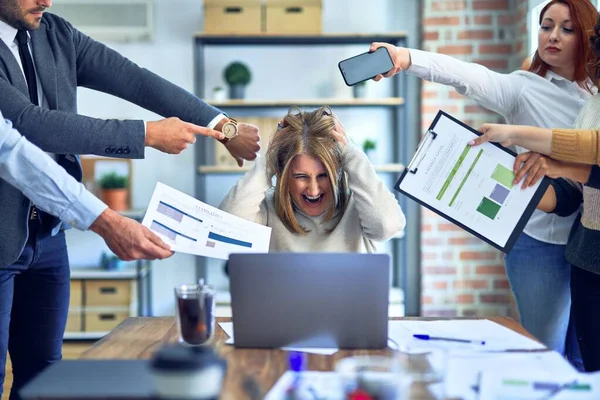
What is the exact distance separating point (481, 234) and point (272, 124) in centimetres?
242

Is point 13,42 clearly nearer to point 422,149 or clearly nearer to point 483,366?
point 422,149

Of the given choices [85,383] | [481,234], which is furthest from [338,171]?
[85,383]

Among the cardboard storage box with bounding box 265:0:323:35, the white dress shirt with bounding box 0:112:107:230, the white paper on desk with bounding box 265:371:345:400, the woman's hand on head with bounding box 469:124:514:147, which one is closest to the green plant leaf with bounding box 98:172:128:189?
the cardboard storage box with bounding box 265:0:323:35

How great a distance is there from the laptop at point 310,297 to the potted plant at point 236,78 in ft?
9.06

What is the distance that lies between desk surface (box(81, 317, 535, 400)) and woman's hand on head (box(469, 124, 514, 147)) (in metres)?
0.42

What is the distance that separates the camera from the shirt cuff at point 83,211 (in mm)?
1490

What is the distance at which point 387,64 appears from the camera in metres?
1.91

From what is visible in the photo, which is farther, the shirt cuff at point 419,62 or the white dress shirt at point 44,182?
the shirt cuff at point 419,62

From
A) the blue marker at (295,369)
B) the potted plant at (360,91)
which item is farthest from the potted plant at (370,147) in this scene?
the blue marker at (295,369)

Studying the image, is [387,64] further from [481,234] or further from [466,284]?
[466,284]

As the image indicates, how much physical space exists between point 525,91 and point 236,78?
217 centimetres

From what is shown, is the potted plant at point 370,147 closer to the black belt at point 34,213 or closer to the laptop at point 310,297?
the black belt at point 34,213

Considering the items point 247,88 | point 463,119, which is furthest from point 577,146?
point 247,88

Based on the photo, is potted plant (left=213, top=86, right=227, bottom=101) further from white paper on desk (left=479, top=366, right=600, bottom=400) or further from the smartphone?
white paper on desk (left=479, top=366, right=600, bottom=400)
